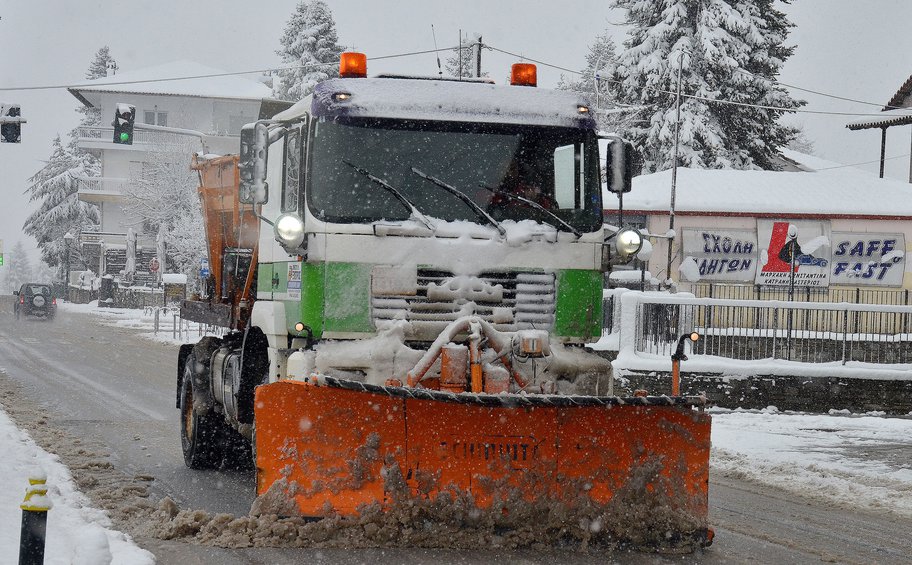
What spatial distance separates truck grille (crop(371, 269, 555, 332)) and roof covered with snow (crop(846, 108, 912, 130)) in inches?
1536

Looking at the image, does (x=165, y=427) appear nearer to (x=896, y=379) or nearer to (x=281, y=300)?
(x=281, y=300)

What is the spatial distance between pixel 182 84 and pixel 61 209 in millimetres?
15509

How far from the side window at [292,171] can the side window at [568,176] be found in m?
1.76

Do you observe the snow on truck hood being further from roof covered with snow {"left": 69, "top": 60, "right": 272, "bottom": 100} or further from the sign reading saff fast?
roof covered with snow {"left": 69, "top": 60, "right": 272, "bottom": 100}

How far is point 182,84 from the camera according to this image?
8575 centimetres

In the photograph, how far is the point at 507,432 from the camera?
6.93m

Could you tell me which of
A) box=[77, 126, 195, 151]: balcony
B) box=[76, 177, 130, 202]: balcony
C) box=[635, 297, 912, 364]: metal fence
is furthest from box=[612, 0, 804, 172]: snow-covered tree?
box=[76, 177, 130, 202]: balcony

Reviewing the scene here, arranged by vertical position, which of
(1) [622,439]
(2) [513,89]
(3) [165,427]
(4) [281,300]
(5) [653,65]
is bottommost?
(3) [165,427]

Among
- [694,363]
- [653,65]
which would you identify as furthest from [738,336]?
[653,65]

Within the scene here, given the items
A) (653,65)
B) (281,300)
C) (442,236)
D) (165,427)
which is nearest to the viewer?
(442,236)

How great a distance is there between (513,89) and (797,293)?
22.7 m

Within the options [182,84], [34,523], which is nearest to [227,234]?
[34,523]

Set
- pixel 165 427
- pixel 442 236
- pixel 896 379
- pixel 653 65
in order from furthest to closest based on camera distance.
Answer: pixel 653 65
pixel 896 379
pixel 165 427
pixel 442 236

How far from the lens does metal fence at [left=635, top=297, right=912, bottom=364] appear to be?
664 inches
